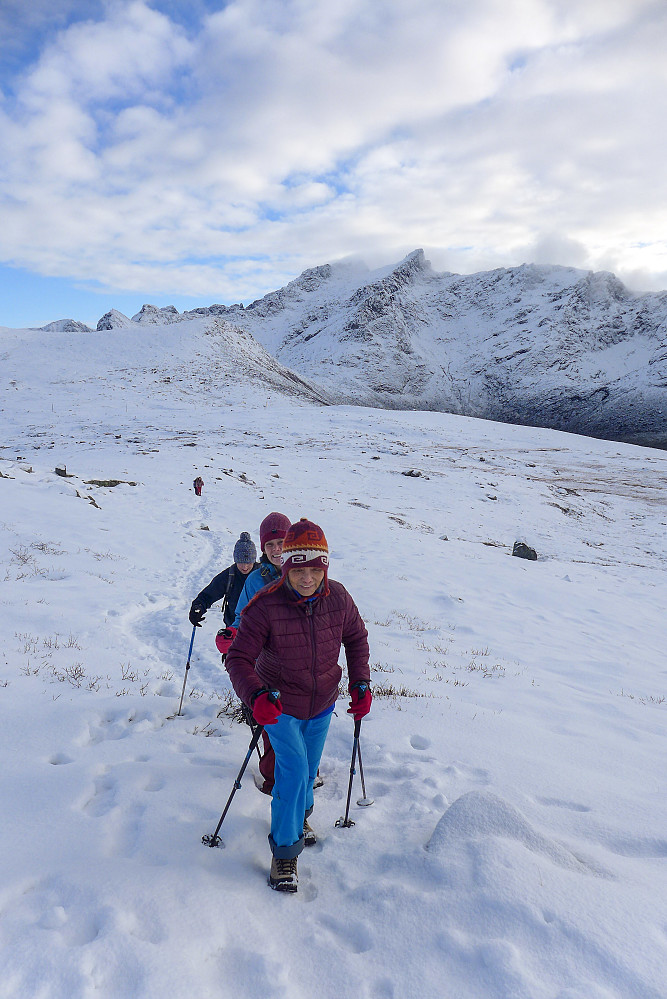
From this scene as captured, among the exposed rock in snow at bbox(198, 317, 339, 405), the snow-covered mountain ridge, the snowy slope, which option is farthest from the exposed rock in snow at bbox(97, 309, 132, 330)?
the exposed rock in snow at bbox(198, 317, 339, 405)

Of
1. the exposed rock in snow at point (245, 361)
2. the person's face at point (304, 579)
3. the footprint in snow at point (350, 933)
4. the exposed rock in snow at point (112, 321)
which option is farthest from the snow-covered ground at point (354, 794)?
the exposed rock in snow at point (112, 321)

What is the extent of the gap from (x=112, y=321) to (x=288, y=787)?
165535mm

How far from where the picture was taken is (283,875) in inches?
136

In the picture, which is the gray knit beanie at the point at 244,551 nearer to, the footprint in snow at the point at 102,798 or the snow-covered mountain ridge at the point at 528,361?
the footprint in snow at the point at 102,798

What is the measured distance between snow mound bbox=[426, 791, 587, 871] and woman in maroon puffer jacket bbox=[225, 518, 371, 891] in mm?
955

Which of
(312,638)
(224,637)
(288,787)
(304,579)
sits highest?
(304,579)

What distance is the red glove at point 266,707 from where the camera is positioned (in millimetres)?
3377

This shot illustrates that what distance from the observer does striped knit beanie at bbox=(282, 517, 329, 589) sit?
12.3 feet

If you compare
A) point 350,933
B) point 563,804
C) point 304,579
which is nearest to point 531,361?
point 563,804

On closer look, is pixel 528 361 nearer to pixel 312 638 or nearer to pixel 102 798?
pixel 312 638

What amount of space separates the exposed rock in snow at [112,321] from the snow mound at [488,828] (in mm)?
162755

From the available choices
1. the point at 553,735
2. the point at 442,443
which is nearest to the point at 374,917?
the point at 553,735

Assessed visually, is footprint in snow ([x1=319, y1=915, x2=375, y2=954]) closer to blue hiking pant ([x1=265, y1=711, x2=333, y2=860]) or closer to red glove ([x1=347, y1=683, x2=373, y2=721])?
blue hiking pant ([x1=265, y1=711, x2=333, y2=860])

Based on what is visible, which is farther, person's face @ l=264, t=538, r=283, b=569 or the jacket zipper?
person's face @ l=264, t=538, r=283, b=569
